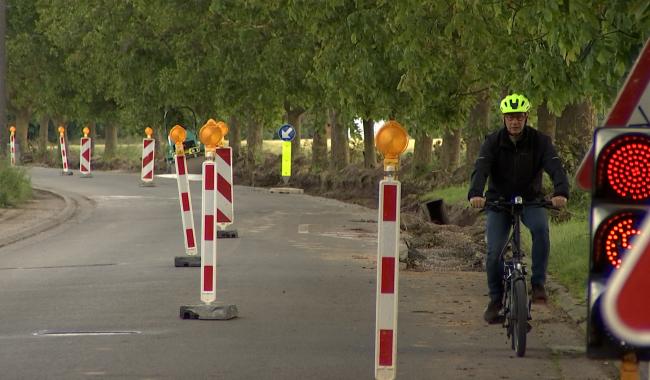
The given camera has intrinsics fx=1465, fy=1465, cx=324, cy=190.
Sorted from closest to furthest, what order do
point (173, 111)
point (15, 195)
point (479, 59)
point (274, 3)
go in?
point (479, 59)
point (15, 195)
point (274, 3)
point (173, 111)

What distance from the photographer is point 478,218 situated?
23438 mm

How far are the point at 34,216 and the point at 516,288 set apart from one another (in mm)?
17300

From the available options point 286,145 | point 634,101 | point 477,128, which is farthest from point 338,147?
point 634,101

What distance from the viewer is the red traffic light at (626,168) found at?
3844mm

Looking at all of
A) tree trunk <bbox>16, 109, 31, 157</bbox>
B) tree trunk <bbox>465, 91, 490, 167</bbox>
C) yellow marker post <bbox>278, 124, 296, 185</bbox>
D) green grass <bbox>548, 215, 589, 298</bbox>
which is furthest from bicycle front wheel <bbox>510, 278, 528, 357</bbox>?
tree trunk <bbox>16, 109, 31, 157</bbox>

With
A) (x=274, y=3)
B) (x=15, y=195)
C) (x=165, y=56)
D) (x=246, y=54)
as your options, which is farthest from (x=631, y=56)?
(x=165, y=56)

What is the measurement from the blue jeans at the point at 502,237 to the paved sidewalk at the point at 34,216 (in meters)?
11.0

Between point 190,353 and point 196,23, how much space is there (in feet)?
115

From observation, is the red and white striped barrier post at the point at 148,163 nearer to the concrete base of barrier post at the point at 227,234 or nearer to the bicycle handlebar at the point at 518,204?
the concrete base of barrier post at the point at 227,234

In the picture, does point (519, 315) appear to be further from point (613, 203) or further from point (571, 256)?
point (571, 256)

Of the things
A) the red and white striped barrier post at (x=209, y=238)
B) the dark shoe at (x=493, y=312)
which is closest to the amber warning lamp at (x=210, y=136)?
the red and white striped barrier post at (x=209, y=238)

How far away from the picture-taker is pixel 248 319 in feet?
38.1

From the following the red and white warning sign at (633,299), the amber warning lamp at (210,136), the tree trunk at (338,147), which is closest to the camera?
the red and white warning sign at (633,299)

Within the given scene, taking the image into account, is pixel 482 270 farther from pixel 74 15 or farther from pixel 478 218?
pixel 74 15
